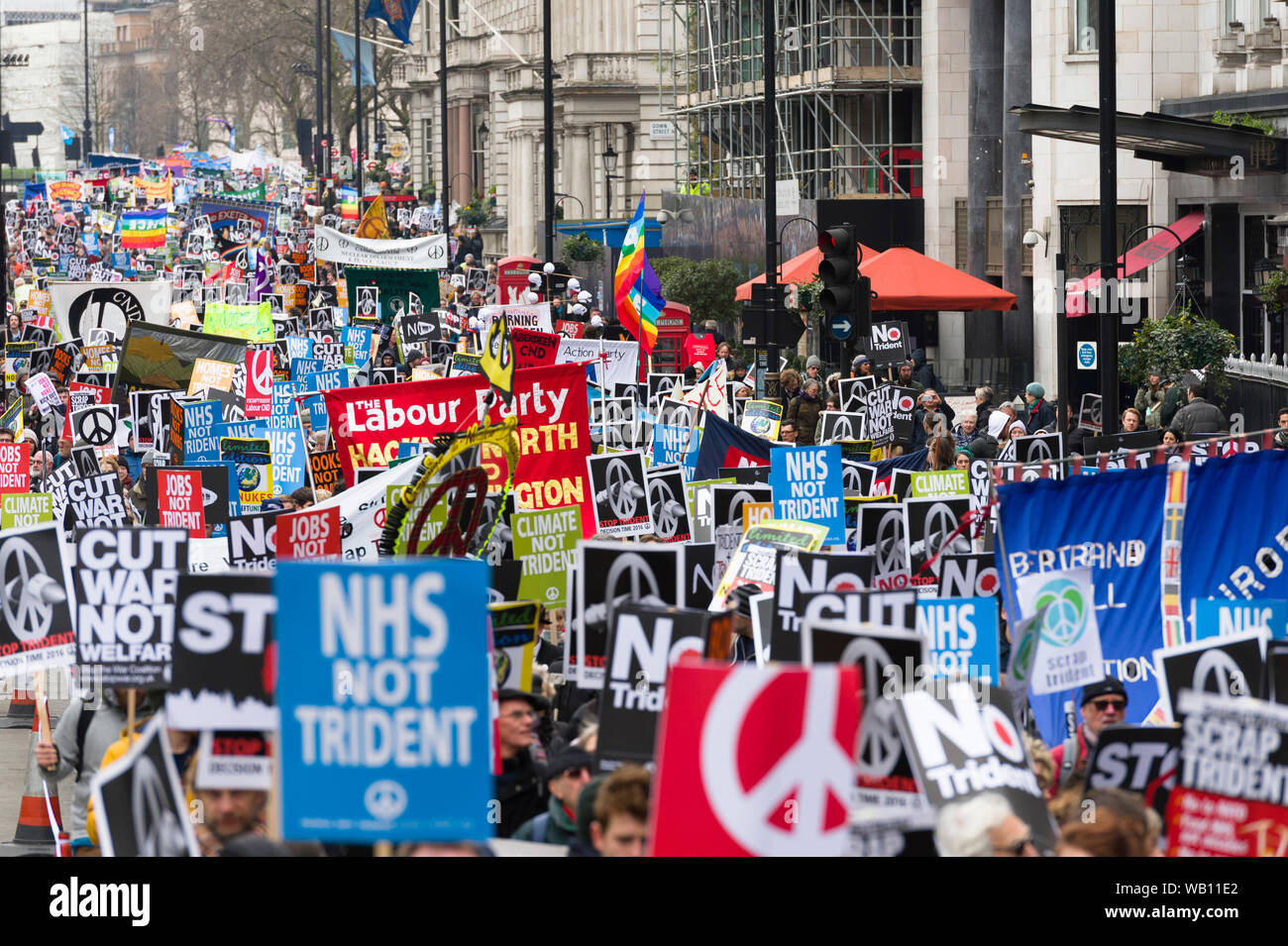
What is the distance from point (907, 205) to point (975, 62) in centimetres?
281

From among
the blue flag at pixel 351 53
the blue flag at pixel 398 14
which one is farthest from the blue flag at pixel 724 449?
the blue flag at pixel 351 53

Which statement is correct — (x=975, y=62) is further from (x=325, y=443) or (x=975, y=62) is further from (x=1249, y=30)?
(x=325, y=443)

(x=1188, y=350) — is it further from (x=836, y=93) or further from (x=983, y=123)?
(x=836, y=93)

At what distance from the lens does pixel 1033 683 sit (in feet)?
26.9

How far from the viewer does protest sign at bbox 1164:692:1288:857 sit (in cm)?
538

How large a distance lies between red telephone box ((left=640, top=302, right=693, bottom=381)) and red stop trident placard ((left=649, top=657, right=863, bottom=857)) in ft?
78.0

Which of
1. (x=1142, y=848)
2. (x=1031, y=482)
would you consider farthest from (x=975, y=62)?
(x=1142, y=848)

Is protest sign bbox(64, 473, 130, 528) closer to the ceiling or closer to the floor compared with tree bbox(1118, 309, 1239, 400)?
closer to the floor

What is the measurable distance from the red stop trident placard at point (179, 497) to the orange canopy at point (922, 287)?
1450 cm

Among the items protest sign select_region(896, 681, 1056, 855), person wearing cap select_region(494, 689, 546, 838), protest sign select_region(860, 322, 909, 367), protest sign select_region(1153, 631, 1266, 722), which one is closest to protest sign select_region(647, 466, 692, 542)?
person wearing cap select_region(494, 689, 546, 838)

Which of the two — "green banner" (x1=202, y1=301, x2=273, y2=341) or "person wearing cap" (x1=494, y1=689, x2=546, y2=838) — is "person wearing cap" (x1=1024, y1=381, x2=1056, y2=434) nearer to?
"green banner" (x1=202, y1=301, x2=273, y2=341)

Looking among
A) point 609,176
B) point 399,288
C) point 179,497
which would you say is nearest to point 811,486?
point 179,497
